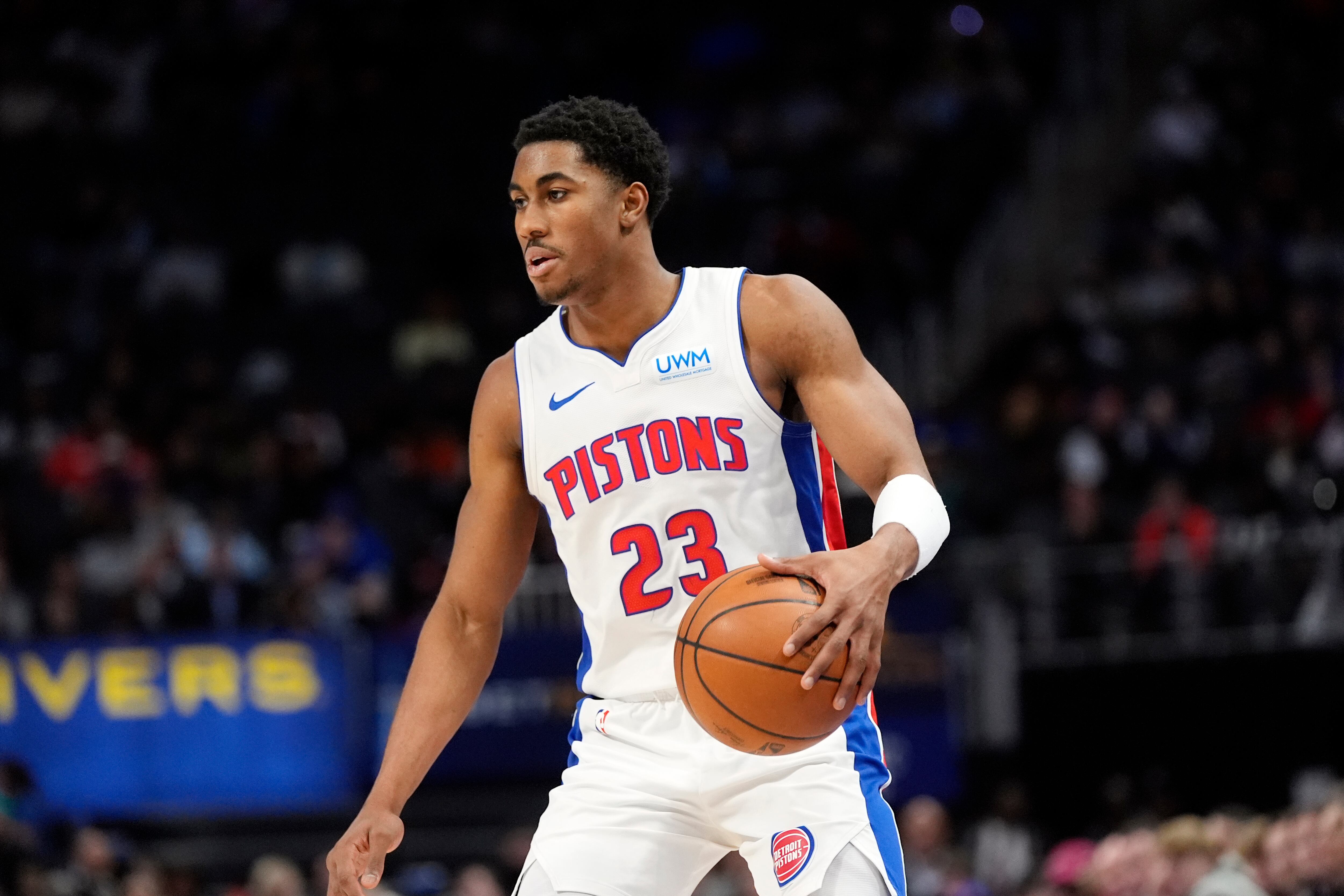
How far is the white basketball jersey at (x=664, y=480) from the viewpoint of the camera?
15.4 ft

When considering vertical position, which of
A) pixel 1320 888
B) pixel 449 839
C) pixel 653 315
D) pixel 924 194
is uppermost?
pixel 924 194

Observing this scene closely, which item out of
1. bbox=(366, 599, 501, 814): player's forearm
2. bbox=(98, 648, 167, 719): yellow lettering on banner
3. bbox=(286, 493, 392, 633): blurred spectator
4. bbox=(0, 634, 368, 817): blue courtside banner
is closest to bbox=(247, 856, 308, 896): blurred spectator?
bbox=(0, 634, 368, 817): blue courtside banner

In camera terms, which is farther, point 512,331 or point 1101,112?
point 1101,112

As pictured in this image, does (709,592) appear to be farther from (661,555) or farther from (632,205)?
(632,205)

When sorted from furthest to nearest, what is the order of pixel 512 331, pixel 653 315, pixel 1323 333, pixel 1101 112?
1. pixel 1101 112
2. pixel 512 331
3. pixel 1323 333
4. pixel 653 315

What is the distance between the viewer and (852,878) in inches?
172

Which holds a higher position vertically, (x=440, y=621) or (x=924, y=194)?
(x=924, y=194)

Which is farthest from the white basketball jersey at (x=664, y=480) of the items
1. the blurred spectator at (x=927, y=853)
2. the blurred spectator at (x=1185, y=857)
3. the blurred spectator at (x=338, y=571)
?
the blurred spectator at (x=338, y=571)

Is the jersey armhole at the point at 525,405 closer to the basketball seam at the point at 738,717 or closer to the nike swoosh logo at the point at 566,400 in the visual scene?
the nike swoosh logo at the point at 566,400

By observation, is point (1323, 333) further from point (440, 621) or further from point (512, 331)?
point (440, 621)

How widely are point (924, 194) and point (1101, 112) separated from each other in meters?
2.73

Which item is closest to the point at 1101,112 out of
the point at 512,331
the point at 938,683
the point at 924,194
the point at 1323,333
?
the point at 924,194

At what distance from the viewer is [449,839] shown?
43.2 ft

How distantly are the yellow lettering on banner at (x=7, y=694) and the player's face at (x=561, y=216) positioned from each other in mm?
9293
